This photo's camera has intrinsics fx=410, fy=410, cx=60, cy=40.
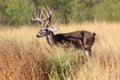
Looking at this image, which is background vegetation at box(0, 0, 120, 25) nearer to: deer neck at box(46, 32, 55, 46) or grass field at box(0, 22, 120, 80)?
deer neck at box(46, 32, 55, 46)

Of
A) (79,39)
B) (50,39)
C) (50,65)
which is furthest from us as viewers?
(79,39)

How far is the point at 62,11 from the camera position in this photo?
95.1ft

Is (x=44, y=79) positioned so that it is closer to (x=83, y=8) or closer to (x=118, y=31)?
(x=118, y=31)

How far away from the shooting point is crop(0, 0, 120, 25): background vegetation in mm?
26766

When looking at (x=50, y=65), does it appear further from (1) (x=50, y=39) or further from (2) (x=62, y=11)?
(2) (x=62, y=11)

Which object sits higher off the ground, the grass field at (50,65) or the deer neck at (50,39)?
the grass field at (50,65)

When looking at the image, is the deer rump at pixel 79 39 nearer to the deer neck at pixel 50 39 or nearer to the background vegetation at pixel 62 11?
the deer neck at pixel 50 39

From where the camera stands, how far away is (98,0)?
39250 millimetres

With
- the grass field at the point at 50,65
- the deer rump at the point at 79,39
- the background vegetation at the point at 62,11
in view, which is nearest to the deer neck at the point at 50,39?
the deer rump at the point at 79,39

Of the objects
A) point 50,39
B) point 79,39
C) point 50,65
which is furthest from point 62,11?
point 50,65

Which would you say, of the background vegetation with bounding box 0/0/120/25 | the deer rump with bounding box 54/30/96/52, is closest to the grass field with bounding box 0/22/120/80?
the deer rump with bounding box 54/30/96/52

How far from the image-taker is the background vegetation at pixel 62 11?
26.8m

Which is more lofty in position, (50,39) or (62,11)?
(50,39)

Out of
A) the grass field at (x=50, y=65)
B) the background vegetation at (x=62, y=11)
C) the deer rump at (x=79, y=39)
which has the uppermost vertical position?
the grass field at (x=50, y=65)
